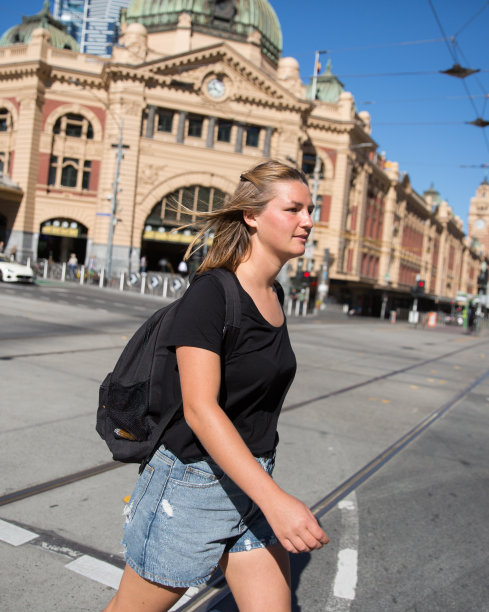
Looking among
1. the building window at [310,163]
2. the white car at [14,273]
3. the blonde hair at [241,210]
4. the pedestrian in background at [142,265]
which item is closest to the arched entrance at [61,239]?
the pedestrian in background at [142,265]

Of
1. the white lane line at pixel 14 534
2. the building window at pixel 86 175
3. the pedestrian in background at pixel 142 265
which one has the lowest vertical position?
the white lane line at pixel 14 534

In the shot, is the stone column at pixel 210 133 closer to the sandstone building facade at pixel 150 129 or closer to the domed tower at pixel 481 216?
the sandstone building facade at pixel 150 129

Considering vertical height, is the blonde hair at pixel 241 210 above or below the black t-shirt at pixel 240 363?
above

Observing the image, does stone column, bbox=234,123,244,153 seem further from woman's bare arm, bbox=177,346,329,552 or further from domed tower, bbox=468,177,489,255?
domed tower, bbox=468,177,489,255

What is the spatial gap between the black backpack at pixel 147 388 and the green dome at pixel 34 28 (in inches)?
2156

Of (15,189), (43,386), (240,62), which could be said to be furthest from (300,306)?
(43,386)

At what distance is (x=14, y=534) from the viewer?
11.2 ft

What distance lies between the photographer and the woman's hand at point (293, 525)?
5.59ft

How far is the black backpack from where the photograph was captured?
1.97 metres

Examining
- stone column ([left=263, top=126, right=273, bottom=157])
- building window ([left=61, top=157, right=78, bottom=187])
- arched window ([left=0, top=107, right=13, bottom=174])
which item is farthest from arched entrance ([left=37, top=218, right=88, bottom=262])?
stone column ([left=263, top=126, right=273, bottom=157])

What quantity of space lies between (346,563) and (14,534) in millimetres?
1882

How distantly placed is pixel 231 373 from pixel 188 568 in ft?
2.12

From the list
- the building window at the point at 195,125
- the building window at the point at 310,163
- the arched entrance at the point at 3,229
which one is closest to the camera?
the building window at the point at 195,125

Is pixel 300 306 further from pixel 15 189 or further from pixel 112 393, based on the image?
pixel 112 393
